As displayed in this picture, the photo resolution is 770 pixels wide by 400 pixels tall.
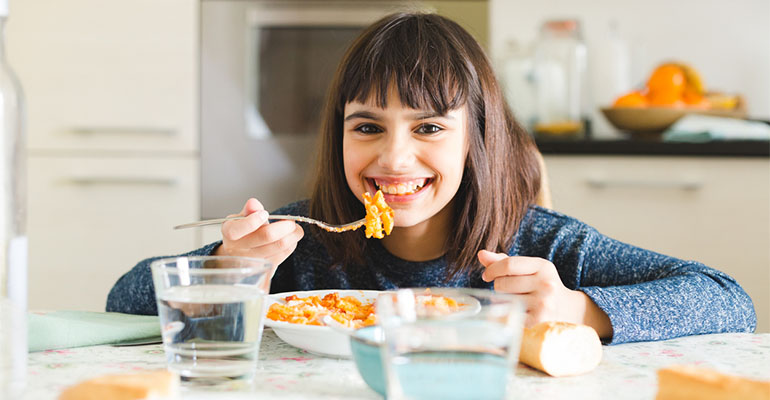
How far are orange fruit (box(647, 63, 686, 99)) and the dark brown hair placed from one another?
1182 mm

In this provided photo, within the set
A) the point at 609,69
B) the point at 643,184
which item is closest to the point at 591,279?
the point at 643,184

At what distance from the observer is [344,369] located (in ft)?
2.51

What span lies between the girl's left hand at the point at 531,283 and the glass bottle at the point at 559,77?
151 cm

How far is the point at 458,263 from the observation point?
1289 millimetres

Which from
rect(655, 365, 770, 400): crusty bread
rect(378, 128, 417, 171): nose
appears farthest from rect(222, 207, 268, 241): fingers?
rect(655, 365, 770, 400): crusty bread

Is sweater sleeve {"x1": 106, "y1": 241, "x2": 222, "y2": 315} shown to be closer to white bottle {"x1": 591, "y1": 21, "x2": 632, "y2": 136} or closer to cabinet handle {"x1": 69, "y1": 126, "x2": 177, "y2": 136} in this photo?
cabinet handle {"x1": 69, "y1": 126, "x2": 177, "y2": 136}

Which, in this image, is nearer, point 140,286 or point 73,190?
point 140,286

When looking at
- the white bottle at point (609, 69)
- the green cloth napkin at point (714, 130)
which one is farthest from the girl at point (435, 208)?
the white bottle at point (609, 69)

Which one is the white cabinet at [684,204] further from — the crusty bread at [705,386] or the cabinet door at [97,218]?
the crusty bread at [705,386]

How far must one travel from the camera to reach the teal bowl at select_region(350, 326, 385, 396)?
64 centimetres

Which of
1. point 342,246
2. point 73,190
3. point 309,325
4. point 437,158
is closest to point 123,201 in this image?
point 73,190

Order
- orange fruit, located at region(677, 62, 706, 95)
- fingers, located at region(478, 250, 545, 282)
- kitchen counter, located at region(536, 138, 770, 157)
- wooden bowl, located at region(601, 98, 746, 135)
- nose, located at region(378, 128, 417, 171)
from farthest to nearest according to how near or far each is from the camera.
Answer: orange fruit, located at region(677, 62, 706, 95), wooden bowl, located at region(601, 98, 746, 135), kitchen counter, located at region(536, 138, 770, 157), nose, located at region(378, 128, 417, 171), fingers, located at region(478, 250, 545, 282)

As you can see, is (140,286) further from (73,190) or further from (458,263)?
(73,190)

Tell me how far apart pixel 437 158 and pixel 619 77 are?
161cm
